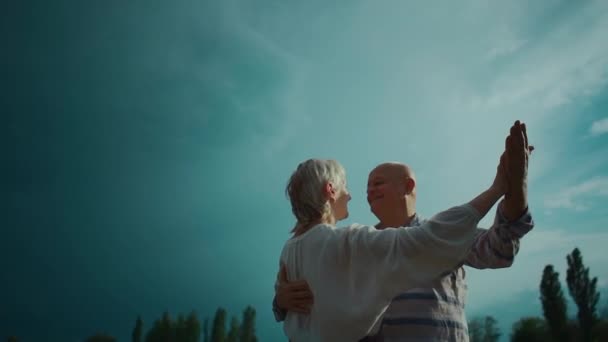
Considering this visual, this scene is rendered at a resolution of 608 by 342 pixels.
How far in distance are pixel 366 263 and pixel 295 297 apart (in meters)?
0.50

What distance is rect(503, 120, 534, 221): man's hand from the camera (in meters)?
2.30

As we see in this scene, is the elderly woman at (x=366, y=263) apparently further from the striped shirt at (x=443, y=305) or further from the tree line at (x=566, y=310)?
the tree line at (x=566, y=310)

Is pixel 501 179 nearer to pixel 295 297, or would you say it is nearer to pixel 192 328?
pixel 295 297

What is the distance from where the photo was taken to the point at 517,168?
233 centimetres

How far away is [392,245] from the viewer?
2162mm

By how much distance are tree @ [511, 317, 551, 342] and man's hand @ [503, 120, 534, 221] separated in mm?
33699

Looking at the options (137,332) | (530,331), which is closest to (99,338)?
(137,332)

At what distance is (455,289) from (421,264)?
2.47 feet

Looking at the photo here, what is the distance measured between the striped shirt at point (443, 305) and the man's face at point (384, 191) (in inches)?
25.9

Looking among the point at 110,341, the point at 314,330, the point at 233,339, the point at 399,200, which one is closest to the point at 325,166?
the point at 399,200

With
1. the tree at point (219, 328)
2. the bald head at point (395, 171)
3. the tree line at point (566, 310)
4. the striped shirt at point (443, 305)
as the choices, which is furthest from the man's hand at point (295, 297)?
the tree at point (219, 328)

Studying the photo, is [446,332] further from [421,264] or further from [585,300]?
[585,300]

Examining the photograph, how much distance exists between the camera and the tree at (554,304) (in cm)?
2867

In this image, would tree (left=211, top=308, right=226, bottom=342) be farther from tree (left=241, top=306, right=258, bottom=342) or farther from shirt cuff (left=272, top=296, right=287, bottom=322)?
shirt cuff (left=272, top=296, right=287, bottom=322)
